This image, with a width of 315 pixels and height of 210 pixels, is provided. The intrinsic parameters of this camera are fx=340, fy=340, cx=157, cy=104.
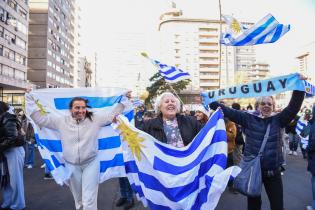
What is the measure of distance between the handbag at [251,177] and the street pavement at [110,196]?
226 centimetres

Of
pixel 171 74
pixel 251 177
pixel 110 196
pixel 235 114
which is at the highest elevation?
pixel 171 74

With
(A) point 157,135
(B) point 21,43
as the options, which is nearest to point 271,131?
(A) point 157,135

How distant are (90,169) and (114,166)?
44.1 inches

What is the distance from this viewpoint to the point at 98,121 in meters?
5.00

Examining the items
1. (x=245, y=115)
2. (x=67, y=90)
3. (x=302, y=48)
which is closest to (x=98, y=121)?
(x=67, y=90)

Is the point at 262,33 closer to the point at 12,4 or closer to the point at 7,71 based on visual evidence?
the point at 7,71

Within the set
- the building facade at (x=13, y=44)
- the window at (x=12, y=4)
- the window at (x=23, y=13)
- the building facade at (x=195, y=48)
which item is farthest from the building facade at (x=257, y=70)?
the window at (x=12, y=4)

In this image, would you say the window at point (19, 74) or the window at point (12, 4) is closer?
the window at point (12, 4)

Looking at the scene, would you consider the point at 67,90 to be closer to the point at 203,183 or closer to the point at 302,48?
the point at 203,183

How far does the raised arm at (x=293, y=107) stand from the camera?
4.10m

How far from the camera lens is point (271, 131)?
4.19m

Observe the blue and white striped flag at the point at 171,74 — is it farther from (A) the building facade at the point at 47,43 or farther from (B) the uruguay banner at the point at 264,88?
(A) the building facade at the point at 47,43

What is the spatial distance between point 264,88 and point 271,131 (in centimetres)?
54

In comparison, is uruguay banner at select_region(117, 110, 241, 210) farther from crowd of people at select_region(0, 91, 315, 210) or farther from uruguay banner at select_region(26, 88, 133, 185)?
uruguay banner at select_region(26, 88, 133, 185)
